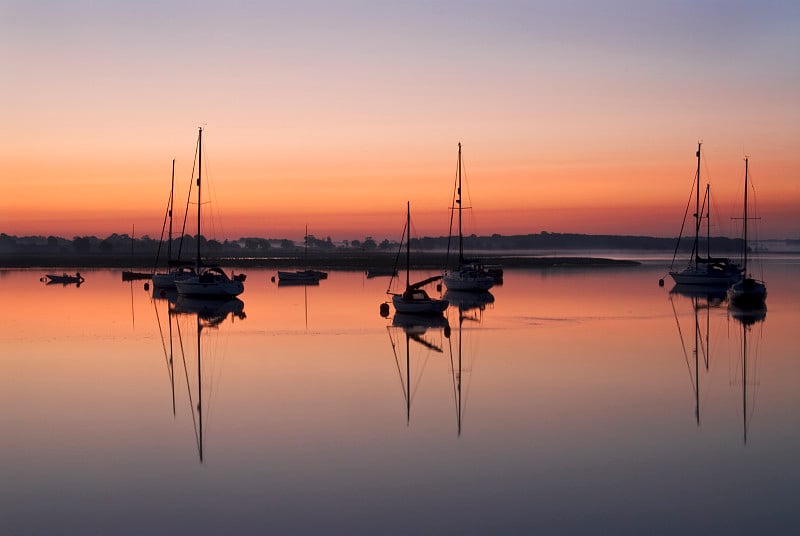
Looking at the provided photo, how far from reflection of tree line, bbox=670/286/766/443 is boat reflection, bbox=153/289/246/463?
1186 centimetres

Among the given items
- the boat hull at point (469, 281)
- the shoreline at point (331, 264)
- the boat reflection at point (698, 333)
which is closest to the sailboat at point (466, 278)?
the boat hull at point (469, 281)

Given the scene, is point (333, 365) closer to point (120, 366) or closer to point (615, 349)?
point (120, 366)

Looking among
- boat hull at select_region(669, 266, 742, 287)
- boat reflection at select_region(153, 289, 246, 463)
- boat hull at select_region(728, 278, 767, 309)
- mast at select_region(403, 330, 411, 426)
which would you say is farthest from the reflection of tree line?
Result: boat reflection at select_region(153, 289, 246, 463)

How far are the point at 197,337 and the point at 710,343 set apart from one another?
2043 centimetres

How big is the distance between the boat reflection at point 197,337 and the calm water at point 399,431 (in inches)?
6.2

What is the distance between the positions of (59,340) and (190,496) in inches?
A: 890

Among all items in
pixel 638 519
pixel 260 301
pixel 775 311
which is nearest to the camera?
pixel 638 519

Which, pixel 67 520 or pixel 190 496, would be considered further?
pixel 190 496

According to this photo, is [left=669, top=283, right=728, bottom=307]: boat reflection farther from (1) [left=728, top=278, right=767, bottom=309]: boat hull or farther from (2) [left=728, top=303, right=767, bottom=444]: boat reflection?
(2) [left=728, top=303, right=767, bottom=444]: boat reflection

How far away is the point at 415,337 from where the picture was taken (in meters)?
34.9

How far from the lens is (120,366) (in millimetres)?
27297

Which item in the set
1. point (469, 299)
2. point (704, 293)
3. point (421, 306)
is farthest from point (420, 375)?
point (704, 293)

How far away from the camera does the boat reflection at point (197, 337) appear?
21.2 metres

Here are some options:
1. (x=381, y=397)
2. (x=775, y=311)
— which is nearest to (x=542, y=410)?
(x=381, y=397)
